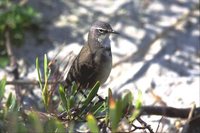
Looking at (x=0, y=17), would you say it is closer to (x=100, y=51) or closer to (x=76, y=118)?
(x=100, y=51)

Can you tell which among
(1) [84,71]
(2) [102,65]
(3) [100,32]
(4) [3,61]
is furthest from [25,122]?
(4) [3,61]

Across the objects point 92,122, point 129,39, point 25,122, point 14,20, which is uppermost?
point 14,20

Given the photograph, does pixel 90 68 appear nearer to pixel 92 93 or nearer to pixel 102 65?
pixel 102 65

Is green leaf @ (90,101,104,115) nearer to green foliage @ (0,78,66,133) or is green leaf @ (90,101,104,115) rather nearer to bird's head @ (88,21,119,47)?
green foliage @ (0,78,66,133)

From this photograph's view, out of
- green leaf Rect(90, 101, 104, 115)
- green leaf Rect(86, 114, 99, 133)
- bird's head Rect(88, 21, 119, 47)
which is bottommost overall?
green leaf Rect(90, 101, 104, 115)

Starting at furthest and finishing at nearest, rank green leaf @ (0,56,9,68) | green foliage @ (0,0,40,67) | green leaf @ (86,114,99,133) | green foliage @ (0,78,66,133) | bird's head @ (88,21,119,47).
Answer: green foliage @ (0,0,40,67) < green leaf @ (0,56,9,68) < bird's head @ (88,21,119,47) < green foliage @ (0,78,66,133) < green leaf @ (86,114,99,133)

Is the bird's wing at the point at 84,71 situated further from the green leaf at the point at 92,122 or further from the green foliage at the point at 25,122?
the green leaf at the point at 92,122

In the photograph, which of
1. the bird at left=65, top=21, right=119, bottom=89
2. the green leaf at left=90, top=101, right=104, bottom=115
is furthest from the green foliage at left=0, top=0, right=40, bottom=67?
the green leaf at left=90, top=101, right=104, bottom=115
